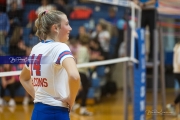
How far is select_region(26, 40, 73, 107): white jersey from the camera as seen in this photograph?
313 centimetres

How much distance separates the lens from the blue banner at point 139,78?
691 centimetres

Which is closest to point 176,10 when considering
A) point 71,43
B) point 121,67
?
point 71,43

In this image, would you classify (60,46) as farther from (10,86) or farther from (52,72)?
(10,86)

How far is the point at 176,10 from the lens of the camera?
26.8 feet

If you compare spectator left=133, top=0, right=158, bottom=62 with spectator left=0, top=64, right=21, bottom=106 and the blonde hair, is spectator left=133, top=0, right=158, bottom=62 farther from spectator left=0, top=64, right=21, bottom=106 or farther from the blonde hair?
the blonde hair

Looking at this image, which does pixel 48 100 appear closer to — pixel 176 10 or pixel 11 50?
pixel 11 50

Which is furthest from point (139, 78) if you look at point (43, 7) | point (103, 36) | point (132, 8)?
point (103, 36)

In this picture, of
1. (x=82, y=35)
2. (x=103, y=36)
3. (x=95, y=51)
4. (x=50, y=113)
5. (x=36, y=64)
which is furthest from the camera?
(x=103, y=36)

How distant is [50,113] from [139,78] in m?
3.99

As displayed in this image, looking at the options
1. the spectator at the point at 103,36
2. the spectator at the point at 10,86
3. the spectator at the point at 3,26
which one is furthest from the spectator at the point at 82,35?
the spectator at the point at 3,26

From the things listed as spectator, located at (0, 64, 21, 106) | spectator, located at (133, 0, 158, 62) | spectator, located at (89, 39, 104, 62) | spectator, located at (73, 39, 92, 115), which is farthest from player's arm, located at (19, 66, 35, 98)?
spectator, located at (89, 39, 104, 62)

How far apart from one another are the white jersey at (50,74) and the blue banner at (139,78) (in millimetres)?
3814

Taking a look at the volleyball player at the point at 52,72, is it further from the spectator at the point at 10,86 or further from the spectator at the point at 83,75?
the spectator at the point at 10,86

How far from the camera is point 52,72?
316 cm
